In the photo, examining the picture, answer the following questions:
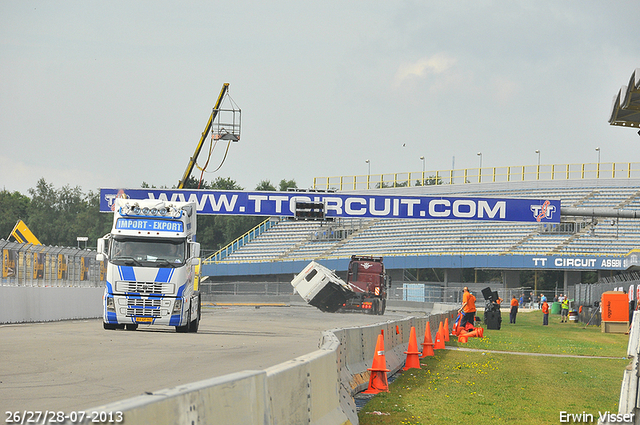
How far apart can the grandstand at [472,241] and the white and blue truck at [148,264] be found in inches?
1538

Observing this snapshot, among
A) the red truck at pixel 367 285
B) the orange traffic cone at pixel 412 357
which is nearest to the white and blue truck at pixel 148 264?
the orange traffic cone at pixel 412 357

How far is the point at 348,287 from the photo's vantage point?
45188 millimetres

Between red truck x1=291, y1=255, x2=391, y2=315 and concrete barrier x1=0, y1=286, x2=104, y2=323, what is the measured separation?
1498 cm

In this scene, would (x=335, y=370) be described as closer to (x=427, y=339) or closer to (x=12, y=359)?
(x=12, y=359)

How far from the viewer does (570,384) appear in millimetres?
13703

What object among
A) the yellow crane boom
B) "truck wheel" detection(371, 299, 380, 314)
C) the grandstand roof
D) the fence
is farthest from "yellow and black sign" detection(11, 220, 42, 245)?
the grandstand roof

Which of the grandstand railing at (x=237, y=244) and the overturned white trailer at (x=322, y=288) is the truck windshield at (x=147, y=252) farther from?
the grandstand railing at (x=237, y=244)

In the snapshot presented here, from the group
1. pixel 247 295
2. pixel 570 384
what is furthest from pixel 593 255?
pixel 570 384

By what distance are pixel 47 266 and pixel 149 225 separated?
7549 millimetres

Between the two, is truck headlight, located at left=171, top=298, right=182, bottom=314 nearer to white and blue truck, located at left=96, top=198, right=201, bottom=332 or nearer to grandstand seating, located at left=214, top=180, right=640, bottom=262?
white and blue truck, located at left=96, top=198, right=201, bottom=332

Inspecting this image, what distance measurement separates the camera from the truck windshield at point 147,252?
2067cm

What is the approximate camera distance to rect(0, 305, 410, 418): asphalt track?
9.30 meters

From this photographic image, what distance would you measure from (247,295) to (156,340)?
45393 mm

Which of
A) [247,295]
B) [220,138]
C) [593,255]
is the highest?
[220,138]
